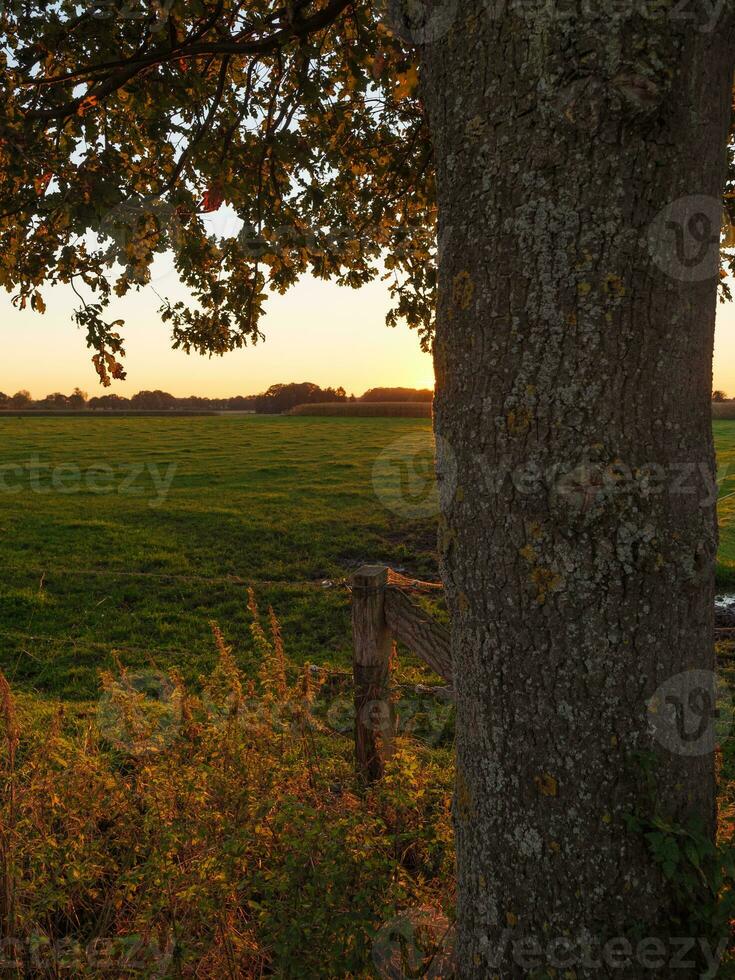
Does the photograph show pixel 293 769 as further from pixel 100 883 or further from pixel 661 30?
pixel 661 30

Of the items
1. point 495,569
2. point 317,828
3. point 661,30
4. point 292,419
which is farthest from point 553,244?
point 292,419

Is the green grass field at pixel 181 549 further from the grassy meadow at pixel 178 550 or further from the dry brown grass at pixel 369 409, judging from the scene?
the dry brown grass at pixel 369 409

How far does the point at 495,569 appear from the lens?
221 centimetres

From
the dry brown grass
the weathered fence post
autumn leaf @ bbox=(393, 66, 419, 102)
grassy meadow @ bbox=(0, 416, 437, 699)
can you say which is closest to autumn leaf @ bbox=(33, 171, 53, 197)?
autumn leaf @ bbox=(393, 66, 419, 102)

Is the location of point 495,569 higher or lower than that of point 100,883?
higher

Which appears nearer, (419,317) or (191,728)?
(191,728)

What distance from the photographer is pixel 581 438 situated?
2.07 metres

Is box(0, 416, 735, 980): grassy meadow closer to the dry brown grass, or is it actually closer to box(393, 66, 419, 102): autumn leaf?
box(393, 66, 419, 102): autumn leaf

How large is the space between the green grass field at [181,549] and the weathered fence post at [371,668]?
1487 mm

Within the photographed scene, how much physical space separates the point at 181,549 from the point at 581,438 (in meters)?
13.1

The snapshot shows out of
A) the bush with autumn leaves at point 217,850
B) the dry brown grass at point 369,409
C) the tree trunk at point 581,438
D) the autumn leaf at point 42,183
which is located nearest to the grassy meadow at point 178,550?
the bush with autumn leaves at point 217,850

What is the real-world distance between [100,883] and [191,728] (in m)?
→ 0.87

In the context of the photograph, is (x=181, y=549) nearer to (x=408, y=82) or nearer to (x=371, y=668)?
(x=371, y=668)

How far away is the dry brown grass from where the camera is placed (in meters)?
46.1
